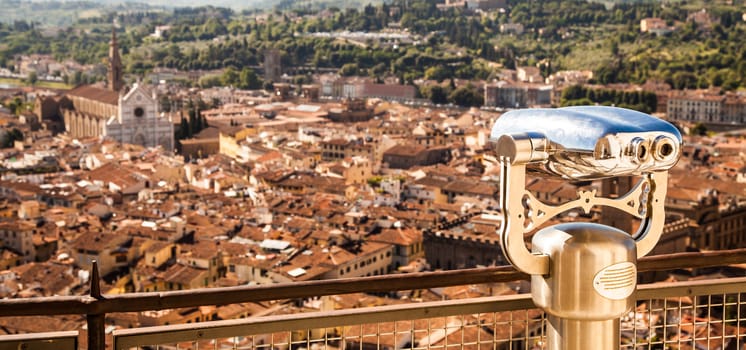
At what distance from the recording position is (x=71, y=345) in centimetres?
106

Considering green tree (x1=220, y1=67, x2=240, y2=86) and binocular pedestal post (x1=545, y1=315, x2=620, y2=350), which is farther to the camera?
green tree (x1=220, y1=67, x2=240, y2=86)

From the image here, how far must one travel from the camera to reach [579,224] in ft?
2.76

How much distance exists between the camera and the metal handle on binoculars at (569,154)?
801mm

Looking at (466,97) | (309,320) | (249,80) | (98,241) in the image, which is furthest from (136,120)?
(309,320)

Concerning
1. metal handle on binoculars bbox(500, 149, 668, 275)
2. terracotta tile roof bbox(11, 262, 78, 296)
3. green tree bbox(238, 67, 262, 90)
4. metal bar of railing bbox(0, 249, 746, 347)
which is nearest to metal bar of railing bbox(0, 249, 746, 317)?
metal bar of railing bbox(0, 249, 746, 347)

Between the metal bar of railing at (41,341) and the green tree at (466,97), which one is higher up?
the metal bar of railing at (41,341)

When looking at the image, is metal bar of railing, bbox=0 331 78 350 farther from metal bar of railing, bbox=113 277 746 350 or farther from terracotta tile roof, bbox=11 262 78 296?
terracotta tile roof, bbox=11 262 78 296

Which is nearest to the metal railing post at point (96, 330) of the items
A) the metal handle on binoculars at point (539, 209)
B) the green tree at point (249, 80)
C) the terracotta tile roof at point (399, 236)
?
the metal handle on binoculars at point (539, 209)

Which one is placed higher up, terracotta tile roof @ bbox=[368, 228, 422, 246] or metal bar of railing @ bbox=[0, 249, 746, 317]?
metal bar of railing @ bbox=[0, 249, 746, 317]

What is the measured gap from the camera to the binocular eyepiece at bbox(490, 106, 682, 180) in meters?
0.80

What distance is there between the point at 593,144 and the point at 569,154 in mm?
26

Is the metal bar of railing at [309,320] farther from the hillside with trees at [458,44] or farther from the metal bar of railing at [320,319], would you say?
the hillside with trees at [458,44]

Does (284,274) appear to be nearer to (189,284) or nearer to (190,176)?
(189,284)

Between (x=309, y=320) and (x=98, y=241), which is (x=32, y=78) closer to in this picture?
(x=98, y=241)
